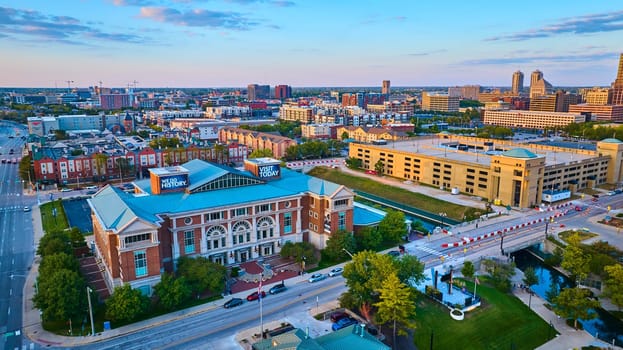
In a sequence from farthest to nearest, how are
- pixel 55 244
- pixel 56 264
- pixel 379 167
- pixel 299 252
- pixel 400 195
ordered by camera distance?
pixel 379 167 < pixel 400 195 < pixel 299 252 < pixel 55 244 < pixel 56 264

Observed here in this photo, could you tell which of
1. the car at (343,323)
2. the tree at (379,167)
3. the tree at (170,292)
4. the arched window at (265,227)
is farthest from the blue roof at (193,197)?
the tree at (379,167)

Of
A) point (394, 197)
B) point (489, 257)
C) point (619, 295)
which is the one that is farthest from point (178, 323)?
point (394, 197)

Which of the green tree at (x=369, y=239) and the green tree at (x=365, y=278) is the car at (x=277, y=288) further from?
the green tree at (x=369, y=239)

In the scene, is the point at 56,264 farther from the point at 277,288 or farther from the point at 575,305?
the point at 575,305

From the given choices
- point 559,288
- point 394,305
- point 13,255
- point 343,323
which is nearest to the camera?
point 394,305

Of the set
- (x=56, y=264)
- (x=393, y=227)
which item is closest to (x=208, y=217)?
(x=56, y=264)
